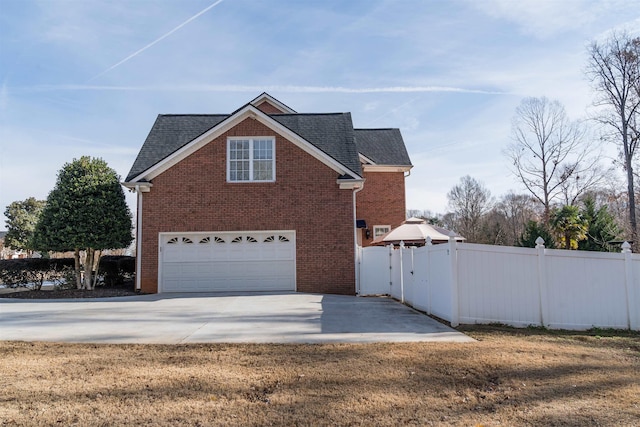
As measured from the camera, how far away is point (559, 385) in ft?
16.9

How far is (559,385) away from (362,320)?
15.7 feet

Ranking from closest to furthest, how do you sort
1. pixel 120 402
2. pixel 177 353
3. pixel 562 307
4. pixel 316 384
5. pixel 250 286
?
pixel 120 402, pixel 316 384, pixel 177 353, pixel 562 307, pixel 250 286

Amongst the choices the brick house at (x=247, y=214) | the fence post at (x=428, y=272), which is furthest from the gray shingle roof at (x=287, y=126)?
the fence post at (x=428, y=272)

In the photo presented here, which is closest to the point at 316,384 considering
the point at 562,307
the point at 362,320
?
the point at 362,320

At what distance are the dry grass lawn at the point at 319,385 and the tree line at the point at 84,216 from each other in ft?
32.8

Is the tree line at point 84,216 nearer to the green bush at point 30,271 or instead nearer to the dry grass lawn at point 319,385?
the green bush at point 30,271

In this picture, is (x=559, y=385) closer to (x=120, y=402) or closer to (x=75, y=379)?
(x=120, y=402)

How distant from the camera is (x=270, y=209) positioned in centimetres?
1638

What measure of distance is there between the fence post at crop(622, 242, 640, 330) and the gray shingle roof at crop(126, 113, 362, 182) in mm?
9376

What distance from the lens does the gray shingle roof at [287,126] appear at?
17953 mm

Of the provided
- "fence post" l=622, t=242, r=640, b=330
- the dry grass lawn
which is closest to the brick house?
"fence post" l=622, t=242, r=640, b=330

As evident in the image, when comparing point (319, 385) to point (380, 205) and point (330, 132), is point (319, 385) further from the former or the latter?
point (380, 205)

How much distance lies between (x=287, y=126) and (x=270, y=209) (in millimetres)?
3492

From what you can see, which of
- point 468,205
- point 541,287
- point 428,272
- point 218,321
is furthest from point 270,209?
point 468,205
